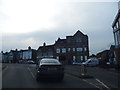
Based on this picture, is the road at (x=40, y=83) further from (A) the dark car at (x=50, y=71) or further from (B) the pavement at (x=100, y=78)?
(B) the pavement at (x=100, y=78)

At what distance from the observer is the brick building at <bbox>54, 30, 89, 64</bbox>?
7388 centimetres

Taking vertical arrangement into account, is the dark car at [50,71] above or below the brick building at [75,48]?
below

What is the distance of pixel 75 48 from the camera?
244 ft

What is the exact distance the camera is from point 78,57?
2913 inches

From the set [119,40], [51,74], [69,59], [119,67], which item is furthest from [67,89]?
[69,59]

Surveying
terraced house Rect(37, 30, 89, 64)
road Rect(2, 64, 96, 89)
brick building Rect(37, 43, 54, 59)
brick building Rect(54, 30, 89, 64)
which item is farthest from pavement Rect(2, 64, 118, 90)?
brick building Rect(37, 43, 54, 59)

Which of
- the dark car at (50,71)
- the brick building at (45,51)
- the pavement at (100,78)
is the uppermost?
the brick building at (45,51)

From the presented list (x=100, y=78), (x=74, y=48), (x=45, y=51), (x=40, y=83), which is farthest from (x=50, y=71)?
(x=45, y=51)

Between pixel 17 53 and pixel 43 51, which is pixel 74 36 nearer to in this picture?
pixel 43 51

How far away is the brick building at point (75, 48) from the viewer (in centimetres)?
7388

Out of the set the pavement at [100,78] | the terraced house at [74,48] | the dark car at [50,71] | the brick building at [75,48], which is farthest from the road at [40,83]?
the brick building at [75,48]

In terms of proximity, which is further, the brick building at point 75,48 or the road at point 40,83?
the brick building at point 75,48

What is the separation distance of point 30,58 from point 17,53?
24.3 m

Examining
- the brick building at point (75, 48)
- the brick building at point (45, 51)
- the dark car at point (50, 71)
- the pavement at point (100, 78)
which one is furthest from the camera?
the brick building at point (45, 51)
